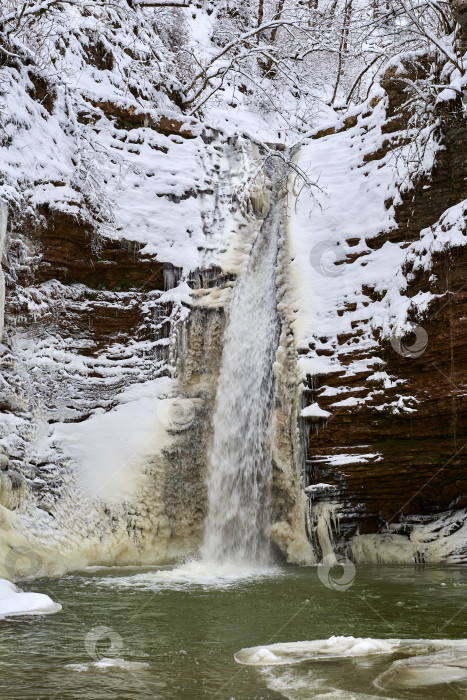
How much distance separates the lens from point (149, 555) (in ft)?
35.3

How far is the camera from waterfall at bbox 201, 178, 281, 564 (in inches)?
428

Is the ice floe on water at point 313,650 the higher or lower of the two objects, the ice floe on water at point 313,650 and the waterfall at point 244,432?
the lower

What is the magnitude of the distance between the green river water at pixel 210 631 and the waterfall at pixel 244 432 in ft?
6.26

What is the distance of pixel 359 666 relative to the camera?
13.6ft

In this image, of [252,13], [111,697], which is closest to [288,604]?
[111,697]

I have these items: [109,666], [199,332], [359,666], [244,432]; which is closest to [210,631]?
[109,666]

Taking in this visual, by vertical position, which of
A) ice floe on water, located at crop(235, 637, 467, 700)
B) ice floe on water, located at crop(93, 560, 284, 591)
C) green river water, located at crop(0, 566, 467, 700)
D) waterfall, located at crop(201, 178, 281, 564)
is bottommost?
ice floe on water, located at crop(93, 560, 284, 591)

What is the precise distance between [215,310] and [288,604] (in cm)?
660

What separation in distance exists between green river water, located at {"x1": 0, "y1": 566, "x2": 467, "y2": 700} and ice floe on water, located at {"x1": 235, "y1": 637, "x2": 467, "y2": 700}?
17mm

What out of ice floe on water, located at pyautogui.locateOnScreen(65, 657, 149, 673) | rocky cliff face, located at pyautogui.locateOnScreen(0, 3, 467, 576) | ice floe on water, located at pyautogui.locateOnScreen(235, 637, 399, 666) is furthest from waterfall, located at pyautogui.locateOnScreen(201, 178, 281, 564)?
ice floe on water, located at pyautogui.locateOnScreen(65, 657, 149, 673)

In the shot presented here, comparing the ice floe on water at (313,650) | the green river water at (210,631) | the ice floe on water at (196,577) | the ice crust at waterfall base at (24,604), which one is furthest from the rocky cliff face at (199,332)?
the ice floe on water at (313,650)

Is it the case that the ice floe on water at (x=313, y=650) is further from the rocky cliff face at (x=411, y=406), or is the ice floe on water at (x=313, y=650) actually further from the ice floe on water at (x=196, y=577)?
the rocky cliff face at (x=411, y=406)

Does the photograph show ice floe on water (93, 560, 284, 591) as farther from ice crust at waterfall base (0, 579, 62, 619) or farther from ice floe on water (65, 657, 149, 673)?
ice floe on water (65, 657, 149, 673)

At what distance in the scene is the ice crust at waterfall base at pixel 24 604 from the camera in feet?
19.9
